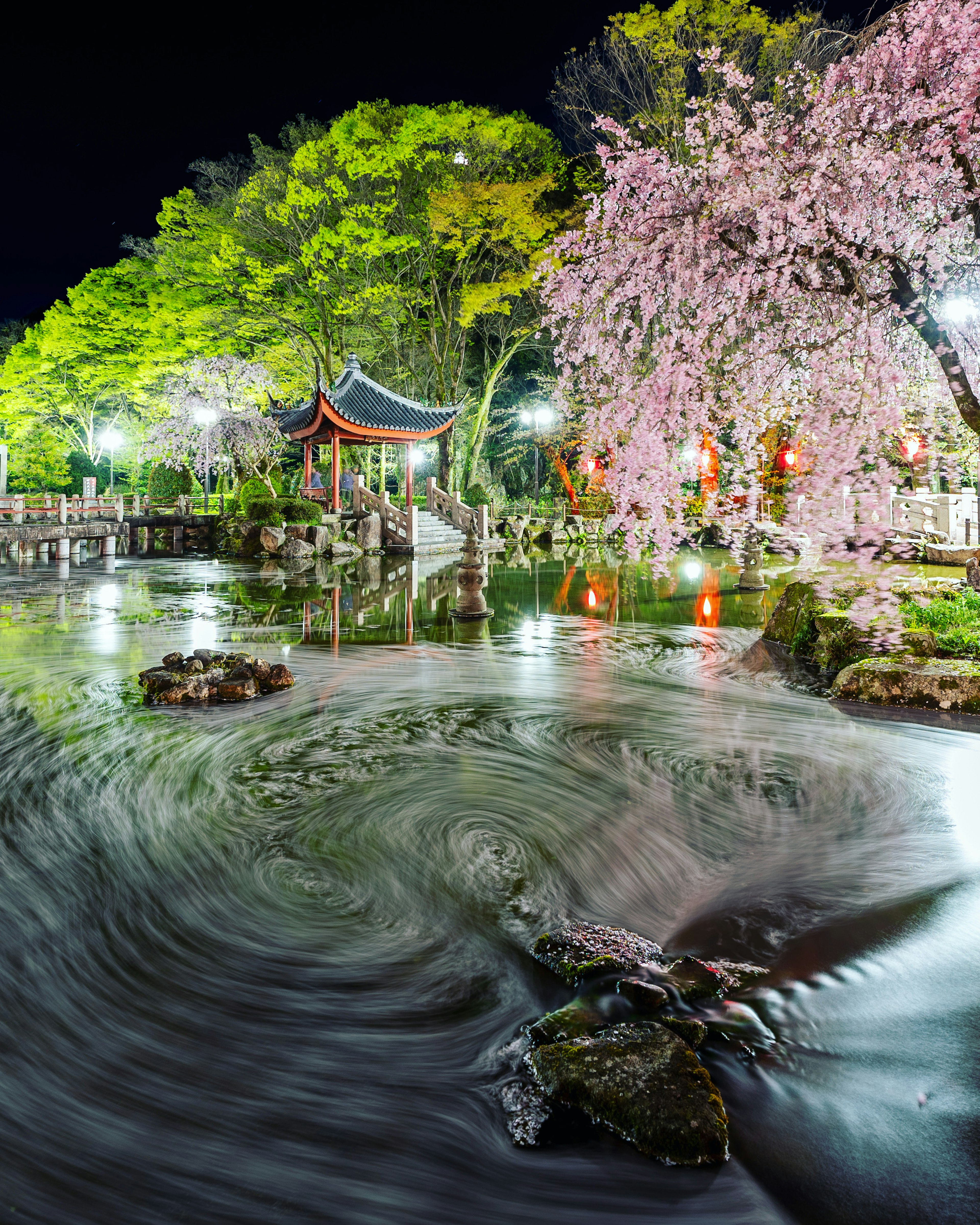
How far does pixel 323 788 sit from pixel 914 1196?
4300 millimetres

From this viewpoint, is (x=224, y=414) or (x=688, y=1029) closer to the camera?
(x=688, y=1029)

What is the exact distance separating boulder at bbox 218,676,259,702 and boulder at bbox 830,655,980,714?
6.20 m

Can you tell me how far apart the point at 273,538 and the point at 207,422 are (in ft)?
30.1

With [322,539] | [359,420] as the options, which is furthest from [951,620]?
[359,420]

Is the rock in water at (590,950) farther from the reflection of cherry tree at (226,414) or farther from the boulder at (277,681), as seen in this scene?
the reflection of cherry tree at (226,414)

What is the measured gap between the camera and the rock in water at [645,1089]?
2.61 m

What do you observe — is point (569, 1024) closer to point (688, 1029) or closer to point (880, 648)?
point (688, 1029)

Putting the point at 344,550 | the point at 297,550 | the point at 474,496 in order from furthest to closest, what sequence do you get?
the point at 474,496
the point at 344,550
the point at 297,550

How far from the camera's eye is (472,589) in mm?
13836

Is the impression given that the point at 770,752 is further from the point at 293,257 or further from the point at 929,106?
the point at 293,257

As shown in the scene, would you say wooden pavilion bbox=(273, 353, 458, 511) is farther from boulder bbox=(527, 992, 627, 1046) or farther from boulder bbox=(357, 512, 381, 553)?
boulder bbox=(527, 992, 627, 1046)

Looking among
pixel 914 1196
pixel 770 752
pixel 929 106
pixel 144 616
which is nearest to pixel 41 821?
pixel 914 1196

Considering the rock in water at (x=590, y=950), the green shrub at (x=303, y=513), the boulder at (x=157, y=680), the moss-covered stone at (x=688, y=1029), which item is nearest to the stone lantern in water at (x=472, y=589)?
the boulder at (x=157, y=680)

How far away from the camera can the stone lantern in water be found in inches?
538
